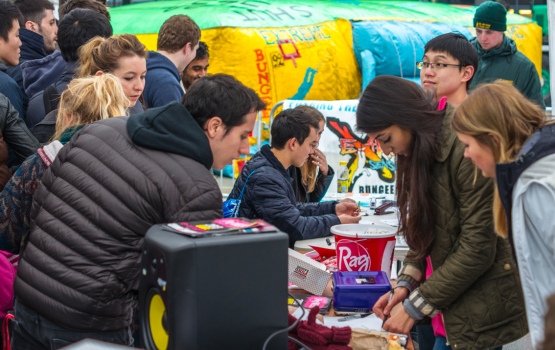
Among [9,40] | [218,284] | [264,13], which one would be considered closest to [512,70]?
[9,40]

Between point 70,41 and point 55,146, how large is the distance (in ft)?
5.53

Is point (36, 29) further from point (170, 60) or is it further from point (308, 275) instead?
point (308, 275)

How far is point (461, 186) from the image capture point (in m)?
2.56

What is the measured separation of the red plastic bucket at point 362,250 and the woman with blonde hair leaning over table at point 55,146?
105 cm

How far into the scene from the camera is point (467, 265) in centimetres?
256

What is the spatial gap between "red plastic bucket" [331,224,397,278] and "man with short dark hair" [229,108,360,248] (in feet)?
2.69

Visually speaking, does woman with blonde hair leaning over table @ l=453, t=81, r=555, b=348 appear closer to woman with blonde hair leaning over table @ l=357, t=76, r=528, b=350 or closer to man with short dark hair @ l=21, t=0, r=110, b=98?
woman with blonde hair leaning over table @ l=357, t=76, r=528, b=350

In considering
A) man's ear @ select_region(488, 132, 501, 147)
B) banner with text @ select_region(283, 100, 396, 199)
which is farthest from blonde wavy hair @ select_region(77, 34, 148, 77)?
banner with text @ select_region(283, 100, 396, 199)

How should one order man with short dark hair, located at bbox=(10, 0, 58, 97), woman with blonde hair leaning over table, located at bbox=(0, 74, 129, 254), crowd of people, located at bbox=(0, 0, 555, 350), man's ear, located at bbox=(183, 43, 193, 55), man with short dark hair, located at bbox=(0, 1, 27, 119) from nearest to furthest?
1. crowd of people, located at bbox=(0, 0, 555, 350)
2. woman with blonde hair leaning over table, located at bbox=(0, 74, 129, 254)
3. man with short dark hair, located at bbox=(0, 1, 27, 119)
4. man's ear, located at bbox=(183, 43, 193, 55)
5. man with short dark hair, located at bbox=(10, 0, 58, 97)

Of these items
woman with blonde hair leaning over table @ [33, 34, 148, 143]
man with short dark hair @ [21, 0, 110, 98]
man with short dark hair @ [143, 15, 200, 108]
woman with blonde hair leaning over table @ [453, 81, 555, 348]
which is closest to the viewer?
woman with blonde hair leaning over table @ [453, 81, 555, 348]

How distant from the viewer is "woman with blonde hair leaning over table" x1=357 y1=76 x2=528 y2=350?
2.55 metres

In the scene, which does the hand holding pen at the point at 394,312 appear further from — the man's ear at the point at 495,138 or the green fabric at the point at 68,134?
the green fabric at the point at 68,134

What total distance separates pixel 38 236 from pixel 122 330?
0.38m

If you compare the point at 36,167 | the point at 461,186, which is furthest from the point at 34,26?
the point at 461,186
